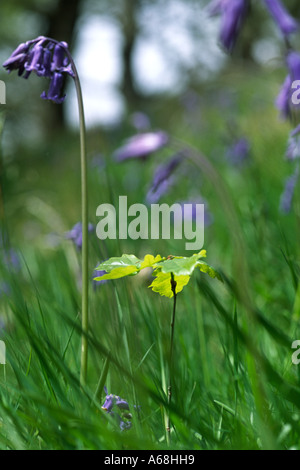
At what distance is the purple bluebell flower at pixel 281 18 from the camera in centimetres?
82

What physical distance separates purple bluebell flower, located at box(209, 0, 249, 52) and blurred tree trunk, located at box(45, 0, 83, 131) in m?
13.8

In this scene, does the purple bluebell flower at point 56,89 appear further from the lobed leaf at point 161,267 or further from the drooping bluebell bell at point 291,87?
the drooping bluebell bell at point 291,87

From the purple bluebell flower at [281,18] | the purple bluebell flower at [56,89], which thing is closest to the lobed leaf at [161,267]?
the purple bluebell flower at [56,89]

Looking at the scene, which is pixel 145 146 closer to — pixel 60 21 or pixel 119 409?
pixel 119 409

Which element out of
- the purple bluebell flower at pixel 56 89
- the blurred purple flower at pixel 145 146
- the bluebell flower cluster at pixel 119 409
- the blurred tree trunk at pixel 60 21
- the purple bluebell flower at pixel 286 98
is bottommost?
the bluebell flower cluster at pixel 119 409

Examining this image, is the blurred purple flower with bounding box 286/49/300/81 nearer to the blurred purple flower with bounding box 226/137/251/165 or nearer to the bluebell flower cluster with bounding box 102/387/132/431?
the bluebell flower cluster with bounding box 102/387/132/431

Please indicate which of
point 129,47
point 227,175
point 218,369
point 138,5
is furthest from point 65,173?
point 129,47

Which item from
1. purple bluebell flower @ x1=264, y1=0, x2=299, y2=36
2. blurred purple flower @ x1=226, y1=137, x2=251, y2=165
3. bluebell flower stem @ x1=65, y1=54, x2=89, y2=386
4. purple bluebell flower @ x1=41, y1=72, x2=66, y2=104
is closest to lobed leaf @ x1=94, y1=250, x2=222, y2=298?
bluebell flower stem @ x1=65, y1=54, x2=89, y2=386

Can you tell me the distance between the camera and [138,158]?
0.74 m

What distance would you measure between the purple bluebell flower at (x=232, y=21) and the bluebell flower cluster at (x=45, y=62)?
0.24 meters

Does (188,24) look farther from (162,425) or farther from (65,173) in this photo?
(162,425)

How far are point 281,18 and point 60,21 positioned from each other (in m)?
14.8

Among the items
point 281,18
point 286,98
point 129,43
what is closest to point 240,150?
point 286,98

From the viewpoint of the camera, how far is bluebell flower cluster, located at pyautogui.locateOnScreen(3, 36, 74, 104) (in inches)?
31.1
